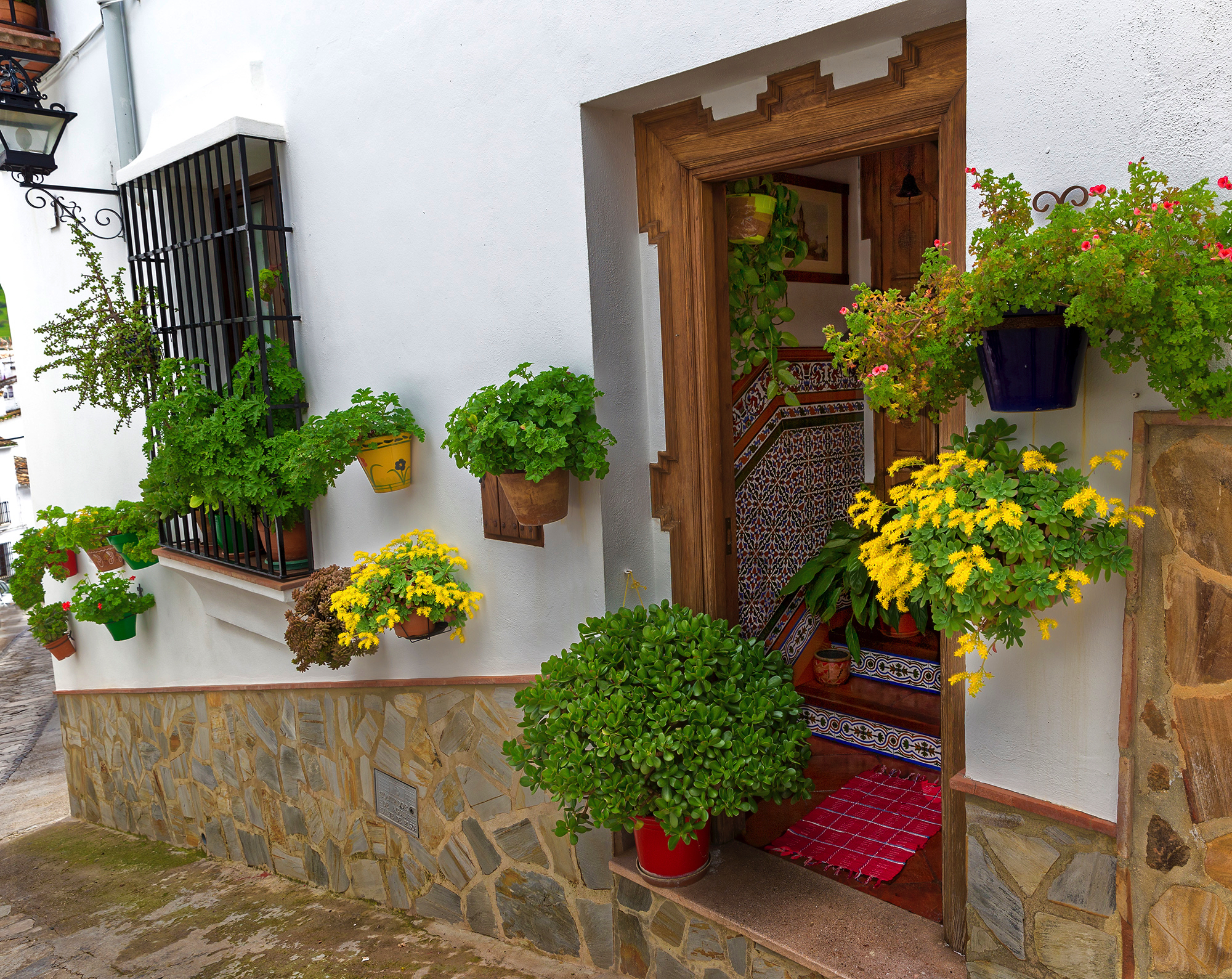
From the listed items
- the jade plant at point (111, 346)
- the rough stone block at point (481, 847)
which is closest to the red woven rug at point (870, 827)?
the rough stone block at point (481, 847)

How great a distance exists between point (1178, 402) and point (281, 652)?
4377mm

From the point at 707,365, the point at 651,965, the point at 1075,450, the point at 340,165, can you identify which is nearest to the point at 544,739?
the point at 651,965

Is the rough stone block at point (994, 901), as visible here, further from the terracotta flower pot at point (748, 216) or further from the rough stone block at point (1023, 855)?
the terracotta flower pot at point (748, 216)

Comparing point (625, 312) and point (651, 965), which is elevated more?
point (625, 312)

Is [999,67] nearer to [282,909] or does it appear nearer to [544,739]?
[544,739]

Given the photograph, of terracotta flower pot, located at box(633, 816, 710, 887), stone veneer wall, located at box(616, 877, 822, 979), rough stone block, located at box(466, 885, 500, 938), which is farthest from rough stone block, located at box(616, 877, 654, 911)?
rough stone block, located at box(466, 885, 500, 938)

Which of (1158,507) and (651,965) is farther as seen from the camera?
(651,965)

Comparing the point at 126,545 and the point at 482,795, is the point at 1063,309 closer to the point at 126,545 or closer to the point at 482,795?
the point at 482,795

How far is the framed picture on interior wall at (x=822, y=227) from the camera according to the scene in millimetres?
4672

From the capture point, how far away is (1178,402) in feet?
6.12

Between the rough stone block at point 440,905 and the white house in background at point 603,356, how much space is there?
1.8 inches

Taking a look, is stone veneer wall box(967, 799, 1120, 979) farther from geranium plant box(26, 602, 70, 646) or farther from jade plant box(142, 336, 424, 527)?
geranium plant box(26, 602, 70, 646)

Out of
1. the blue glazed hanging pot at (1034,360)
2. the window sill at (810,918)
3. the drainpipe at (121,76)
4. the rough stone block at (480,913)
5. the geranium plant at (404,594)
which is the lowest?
the rough stone block at (480,913)

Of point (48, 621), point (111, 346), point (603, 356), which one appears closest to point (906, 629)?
point (603, 356)
